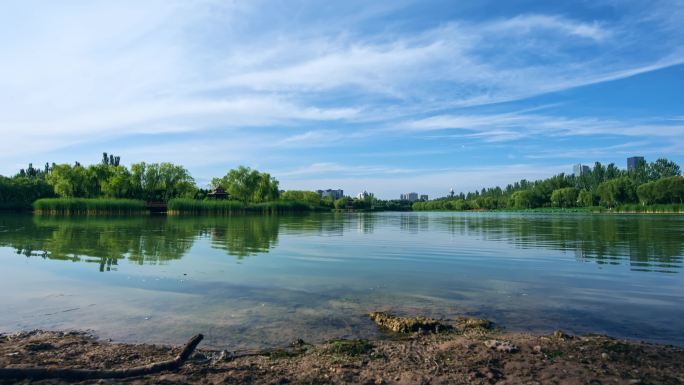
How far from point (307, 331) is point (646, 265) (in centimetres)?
1554

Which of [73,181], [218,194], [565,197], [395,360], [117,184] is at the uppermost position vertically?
[73,181]

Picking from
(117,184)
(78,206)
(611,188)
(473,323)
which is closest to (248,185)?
(117,184)

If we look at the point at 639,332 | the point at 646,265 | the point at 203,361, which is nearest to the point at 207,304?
the point at 203,361

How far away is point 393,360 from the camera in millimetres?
6234

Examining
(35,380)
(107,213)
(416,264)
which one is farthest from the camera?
(107,213)

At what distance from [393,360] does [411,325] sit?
185cm

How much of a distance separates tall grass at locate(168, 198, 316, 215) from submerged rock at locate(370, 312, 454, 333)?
8478 centimetres

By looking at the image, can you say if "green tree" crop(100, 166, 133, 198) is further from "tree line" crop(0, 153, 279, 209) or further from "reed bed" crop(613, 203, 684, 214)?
"reed bed" crop(613, 203, 684, 214)

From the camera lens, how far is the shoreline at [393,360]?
216 inches

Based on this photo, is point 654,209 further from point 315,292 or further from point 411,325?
point 411,325

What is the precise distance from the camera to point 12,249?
2123cm

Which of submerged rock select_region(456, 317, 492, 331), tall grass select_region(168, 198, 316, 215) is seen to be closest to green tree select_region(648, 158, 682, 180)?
tall grass select_region(168, 198, 316, 215)

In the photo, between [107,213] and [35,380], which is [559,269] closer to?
[35,380]

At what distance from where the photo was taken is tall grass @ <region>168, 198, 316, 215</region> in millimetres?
86875
